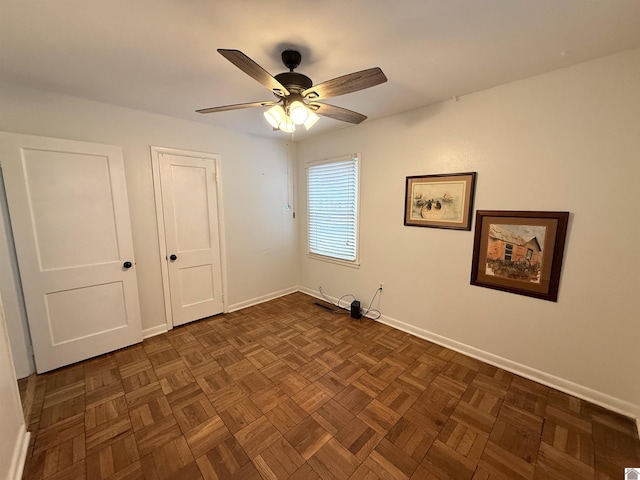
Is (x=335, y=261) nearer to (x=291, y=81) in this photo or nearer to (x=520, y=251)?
(x=520, y=251)

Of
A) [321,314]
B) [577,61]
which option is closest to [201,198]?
[321,314]

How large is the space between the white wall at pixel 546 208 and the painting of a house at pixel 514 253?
6.8 inches

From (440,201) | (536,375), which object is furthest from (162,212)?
(536,375)

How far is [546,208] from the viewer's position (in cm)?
199

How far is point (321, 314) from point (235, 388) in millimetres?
1567

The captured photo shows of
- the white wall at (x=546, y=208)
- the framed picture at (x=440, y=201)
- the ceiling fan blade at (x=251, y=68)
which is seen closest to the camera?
the ceiling fan blade at (x=251, y=68)

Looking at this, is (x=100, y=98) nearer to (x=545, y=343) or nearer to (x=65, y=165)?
(x=65, y=165)

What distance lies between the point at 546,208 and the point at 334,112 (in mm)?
1855

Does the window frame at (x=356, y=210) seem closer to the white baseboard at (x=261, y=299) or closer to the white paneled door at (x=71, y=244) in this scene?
the white baseboard at (x=261, y=299)

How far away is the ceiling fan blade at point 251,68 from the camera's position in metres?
1.16

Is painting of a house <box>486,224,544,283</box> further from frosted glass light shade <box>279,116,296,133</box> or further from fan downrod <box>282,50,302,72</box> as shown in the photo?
fan downrod <box>282,50,302,72</box>

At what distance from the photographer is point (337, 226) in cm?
362

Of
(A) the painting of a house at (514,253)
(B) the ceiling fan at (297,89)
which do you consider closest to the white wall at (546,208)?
(A) the painting of a house at (514,253)

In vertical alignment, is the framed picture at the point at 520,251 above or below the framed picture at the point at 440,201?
below
